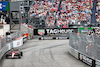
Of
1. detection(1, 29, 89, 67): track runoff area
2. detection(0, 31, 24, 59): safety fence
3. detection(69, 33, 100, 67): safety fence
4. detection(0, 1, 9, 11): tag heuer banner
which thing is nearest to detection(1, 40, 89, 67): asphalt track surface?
detection(1, 29, 89, 67): track runoff area

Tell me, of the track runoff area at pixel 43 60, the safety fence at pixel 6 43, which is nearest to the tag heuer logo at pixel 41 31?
the safety fence at pixel 6 43

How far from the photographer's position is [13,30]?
3506 cm

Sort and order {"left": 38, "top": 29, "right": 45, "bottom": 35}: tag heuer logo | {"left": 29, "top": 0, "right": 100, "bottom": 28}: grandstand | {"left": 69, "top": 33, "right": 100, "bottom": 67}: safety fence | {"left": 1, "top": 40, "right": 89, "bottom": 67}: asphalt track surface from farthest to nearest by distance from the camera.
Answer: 1. {"left": 29, "top": 0, "right": 100, "bottom": 28}: grandstand
2. {"left": 38, "top": 29, "right": 45, "bottom": 35}: tag heuer logo
3. {"left": 1, "top": 40, "right": 89, "bottom": 67}: asphalt track surface
4. {"left": 69, "top": 33, "right": 100, "bottom": 67}: safety fence

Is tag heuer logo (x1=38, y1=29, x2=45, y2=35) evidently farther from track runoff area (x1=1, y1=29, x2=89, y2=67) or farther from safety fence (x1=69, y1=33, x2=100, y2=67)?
safety fence (x1=69, y1=33, x2=100, y2=67)

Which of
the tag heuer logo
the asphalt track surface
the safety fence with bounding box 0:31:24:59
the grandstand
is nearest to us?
the asphalt track surface

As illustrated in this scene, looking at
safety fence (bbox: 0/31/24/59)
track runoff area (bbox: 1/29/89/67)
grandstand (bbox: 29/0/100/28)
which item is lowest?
track runoff area (bbox: 1/29/89/67)

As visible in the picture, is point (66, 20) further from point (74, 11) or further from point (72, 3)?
point (72, 3)

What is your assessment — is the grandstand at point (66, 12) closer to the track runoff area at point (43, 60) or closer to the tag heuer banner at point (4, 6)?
the tag heuer banner at point (4, 6)

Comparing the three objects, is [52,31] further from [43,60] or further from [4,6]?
[43,60]

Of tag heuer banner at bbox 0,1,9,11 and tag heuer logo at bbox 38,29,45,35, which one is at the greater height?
tag heuer banner at bbox 0,1,9,11

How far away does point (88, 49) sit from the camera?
13.7m

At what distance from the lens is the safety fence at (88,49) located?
39.4 ft

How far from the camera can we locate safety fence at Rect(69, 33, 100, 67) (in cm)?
1201

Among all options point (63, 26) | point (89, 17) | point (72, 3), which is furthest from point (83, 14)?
point (63, 26)
